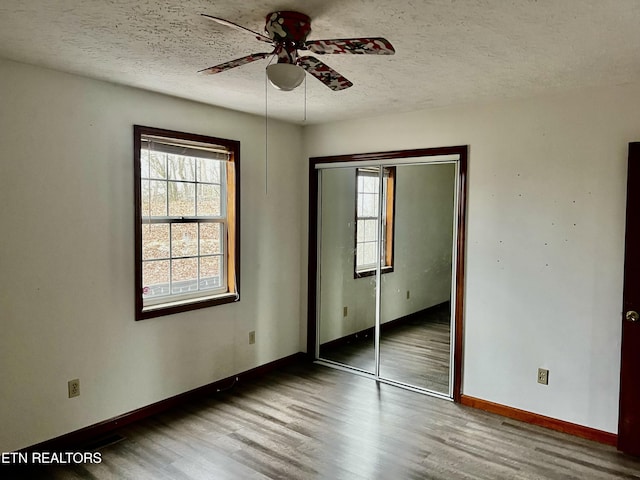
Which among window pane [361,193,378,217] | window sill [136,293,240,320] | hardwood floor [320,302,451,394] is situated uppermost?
window pane [361,193,378,217]

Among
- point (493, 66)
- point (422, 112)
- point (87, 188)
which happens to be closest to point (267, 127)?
point (422, 112)

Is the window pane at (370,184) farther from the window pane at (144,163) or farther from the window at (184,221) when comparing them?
the window pane at (144,163)

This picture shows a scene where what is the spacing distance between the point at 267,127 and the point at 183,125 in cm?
96

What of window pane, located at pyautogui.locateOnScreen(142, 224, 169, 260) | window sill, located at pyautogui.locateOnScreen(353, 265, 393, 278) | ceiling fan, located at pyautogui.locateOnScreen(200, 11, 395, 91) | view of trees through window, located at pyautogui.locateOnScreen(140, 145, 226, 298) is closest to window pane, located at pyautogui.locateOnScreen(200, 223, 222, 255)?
view of trees through window, located at pyautogui.locateOnScreen(140, 145, 226, 298)

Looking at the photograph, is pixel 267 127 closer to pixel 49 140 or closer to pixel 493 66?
pixel 49 140

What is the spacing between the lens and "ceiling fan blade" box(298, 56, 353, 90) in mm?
2092

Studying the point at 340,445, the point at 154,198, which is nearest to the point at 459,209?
the point at 340,445

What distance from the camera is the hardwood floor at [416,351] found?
3967 mm

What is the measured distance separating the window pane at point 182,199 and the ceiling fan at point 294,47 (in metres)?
1.65

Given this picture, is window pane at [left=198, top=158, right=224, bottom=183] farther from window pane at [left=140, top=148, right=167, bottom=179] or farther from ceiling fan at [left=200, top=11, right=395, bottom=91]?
ceiling fan at [left=200, top=11, right=395, bottom=91]

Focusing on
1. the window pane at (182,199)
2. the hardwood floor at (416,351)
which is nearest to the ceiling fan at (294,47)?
the window pane at (182,199)

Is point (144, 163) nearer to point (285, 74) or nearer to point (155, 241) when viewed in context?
point (155, 241)

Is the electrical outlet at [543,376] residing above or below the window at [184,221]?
below

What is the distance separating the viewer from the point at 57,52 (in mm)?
2527
